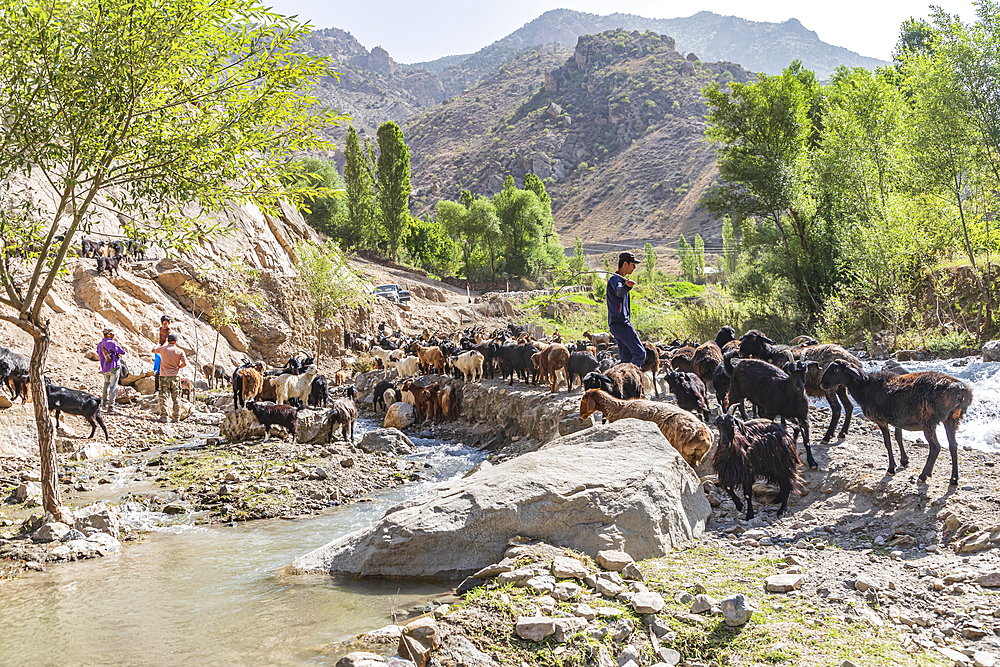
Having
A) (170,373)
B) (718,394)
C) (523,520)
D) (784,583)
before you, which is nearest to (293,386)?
(170,373)

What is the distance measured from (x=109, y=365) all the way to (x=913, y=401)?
14.9 m

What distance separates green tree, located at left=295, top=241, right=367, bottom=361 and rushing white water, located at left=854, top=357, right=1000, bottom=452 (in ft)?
65.8

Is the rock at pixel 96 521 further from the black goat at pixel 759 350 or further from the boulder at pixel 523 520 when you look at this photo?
the black goat at pixel 759 350

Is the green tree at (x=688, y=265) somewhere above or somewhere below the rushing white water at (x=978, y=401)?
above

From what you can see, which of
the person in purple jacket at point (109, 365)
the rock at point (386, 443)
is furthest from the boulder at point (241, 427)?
the person in purple jacket at point (109, 365)

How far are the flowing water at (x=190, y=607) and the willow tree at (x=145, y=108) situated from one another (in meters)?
1.86

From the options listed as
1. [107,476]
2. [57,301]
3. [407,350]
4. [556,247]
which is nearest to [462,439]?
[107,476]

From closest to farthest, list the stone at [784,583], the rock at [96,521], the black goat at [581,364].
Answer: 1. the stone at [784,583]
2. the rock at [96,521]
3. the black goat at [581,364]

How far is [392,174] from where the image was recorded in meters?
57.9

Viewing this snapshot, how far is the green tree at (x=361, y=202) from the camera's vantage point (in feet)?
197

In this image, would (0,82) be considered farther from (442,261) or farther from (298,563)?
(442,261)

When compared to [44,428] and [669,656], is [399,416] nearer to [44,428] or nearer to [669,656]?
[44,428]

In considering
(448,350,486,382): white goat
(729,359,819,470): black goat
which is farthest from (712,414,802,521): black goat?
(448,350,486,382): white goat

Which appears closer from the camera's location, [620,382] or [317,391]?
[620,382]
